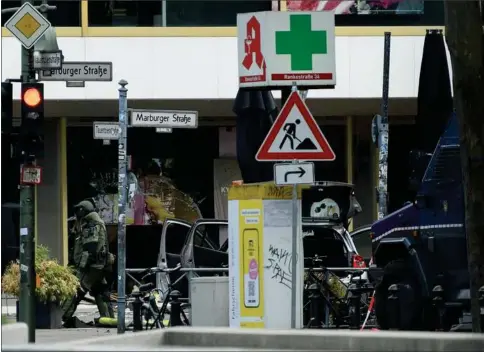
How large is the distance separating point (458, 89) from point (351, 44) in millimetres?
10202

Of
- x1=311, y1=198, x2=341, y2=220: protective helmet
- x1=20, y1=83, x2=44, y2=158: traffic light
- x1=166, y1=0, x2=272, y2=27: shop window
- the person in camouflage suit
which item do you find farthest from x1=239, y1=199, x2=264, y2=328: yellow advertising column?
x1=166, y1=0, x2=272, y2=27: shop window

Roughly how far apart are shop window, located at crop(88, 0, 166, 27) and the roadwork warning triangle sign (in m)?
10.4

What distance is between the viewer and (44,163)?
74.1 ft

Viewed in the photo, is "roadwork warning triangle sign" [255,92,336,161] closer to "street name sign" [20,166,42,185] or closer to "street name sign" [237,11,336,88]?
"street name sign" [237,11,336,88]

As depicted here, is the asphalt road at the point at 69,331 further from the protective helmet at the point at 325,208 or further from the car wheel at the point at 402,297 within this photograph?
the protective helmet at the point at 325,208

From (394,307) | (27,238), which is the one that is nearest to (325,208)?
(394,307)

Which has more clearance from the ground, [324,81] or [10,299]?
[324,81]

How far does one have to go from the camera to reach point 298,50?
41.3 feet

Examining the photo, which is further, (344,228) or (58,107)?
(58,107)

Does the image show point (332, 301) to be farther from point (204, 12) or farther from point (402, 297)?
point (204, 12)

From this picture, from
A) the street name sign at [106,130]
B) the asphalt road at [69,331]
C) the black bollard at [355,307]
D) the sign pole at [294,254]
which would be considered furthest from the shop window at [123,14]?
the sign pole at [294,254]

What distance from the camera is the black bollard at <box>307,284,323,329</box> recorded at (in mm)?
13945

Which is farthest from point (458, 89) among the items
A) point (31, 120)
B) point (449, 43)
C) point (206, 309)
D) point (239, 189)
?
point (31, 120)

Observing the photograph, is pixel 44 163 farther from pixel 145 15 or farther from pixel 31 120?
pixel 31 120
